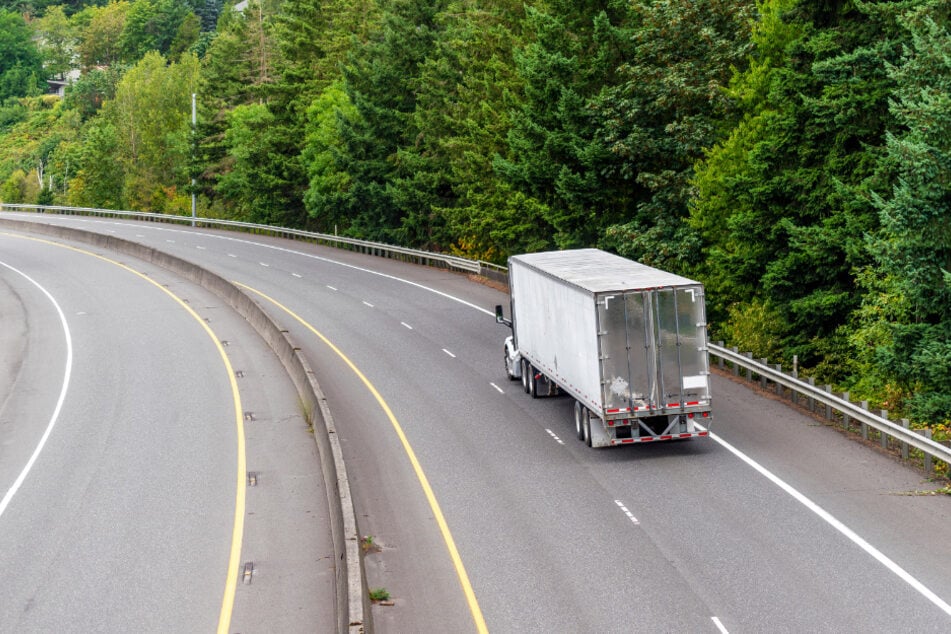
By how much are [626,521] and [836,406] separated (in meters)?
7.45

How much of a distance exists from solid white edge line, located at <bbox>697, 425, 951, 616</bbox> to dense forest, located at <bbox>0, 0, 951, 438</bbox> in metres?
5.52

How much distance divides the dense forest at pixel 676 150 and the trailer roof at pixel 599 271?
5620mm

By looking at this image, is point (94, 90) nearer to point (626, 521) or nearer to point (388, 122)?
point (388, 122)

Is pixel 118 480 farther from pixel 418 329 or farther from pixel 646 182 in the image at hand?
pixel 646 182

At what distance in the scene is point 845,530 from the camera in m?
17.8

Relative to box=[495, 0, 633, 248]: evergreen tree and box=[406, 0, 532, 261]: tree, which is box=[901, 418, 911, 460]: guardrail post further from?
box=[406, 0, 532, 261]: tree

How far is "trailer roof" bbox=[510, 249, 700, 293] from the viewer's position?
22.6 meters

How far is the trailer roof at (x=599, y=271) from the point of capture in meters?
22.6

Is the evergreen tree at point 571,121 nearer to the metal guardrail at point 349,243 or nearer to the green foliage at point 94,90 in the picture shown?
the metal guardrail at point 349,243

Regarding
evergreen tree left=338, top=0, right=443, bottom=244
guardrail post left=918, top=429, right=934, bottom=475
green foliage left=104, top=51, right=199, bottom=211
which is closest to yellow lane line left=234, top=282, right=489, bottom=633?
guardrail post left=918, top=429, right=934, bottom=475

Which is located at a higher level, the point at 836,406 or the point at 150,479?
the point at 836,406

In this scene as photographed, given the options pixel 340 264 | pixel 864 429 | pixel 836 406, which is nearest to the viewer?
pixel 864 429

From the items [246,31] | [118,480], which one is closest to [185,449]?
[118,480]

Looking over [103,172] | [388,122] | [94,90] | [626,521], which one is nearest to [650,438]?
[626,521]
